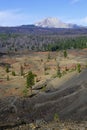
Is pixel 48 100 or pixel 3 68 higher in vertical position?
pixel 48 100

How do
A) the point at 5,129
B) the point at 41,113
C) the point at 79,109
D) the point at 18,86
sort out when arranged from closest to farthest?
1. the point at 5,129
2. the point at 79,109
3. the point at 41,113
4. the point at 18,86

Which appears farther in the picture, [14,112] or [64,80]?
[64,80]

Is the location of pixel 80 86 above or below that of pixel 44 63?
above

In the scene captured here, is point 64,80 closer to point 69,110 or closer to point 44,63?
point 69,110

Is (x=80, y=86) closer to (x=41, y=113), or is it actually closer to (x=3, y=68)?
(x=41, y=113)

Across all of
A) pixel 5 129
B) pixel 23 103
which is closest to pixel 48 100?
pixel 23 103

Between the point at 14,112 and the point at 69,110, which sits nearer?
the point at 69,110

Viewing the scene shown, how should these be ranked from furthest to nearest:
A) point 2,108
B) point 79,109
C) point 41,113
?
point 2,108 < point 41,113 < point 79,109

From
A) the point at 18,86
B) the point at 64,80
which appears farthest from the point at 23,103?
the point at 18,86

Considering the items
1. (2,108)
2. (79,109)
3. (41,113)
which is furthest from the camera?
(2,108)
